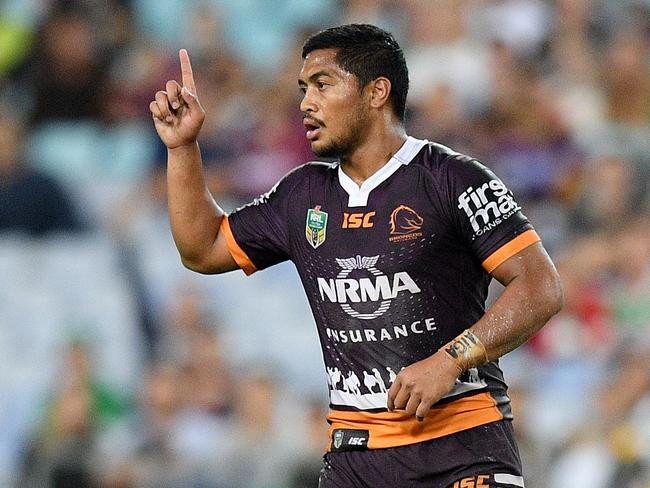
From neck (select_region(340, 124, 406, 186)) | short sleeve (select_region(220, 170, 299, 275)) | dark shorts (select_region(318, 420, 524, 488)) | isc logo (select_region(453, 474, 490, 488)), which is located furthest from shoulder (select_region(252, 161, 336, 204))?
isc logo (select_region(453, 474, 490, 488))

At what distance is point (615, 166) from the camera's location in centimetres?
974

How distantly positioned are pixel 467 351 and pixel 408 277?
16.0 inches

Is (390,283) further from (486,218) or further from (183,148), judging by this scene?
(183,148)

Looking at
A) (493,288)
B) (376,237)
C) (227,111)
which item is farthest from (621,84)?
(376,237)

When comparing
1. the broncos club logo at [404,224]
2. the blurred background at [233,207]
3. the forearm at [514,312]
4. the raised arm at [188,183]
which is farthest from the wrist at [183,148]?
the blurred background at [233,207]

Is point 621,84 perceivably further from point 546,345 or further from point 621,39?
point 546,345

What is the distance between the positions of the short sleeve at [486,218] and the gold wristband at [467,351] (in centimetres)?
31

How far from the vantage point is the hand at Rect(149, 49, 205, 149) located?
16.1 feet

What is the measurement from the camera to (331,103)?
4.70m

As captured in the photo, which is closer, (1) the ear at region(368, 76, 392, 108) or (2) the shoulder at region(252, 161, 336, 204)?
(1) the ear at region(368, 76, 392, 108)

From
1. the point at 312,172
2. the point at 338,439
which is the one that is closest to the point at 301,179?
the point at 312,172

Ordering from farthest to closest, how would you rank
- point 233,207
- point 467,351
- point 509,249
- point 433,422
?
1. point 233,207
2. point 433,422
3. point 509,249
4. point 467,351

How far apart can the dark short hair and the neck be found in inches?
5.8

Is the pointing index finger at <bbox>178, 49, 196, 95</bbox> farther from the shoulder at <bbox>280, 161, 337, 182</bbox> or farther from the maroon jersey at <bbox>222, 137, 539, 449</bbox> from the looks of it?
the maroon jersey at <bbox>222, 137, 539, 449</bbox>
